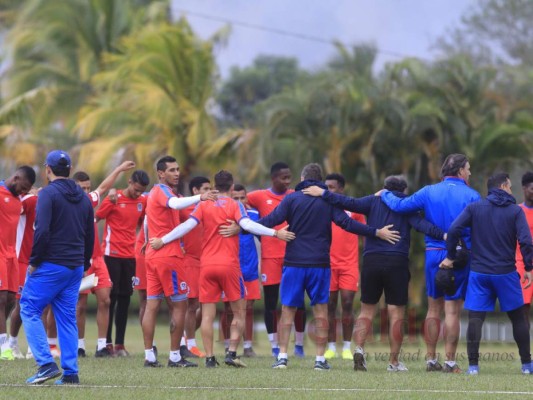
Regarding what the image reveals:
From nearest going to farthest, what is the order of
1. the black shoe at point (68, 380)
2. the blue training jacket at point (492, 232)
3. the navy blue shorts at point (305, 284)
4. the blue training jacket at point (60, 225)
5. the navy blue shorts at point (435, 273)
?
the blue training jacket at point (60, 225), the black shoe at point (68, 380), the blue training jacket at point (492, 232), the navy blue shorts at point (435, 273), the navy blue shorts at point (305, 284)

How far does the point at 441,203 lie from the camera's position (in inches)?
505

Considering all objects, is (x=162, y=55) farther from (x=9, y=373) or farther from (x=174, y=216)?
(x=9, y=373)

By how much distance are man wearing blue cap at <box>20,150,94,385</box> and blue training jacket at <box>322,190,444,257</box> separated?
3.45 m

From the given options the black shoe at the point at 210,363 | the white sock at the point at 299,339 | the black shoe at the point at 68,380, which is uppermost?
the white sock at the point at 299,339

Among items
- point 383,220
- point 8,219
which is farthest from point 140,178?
point 383,220

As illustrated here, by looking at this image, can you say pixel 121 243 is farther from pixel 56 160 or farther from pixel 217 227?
pixel 56 160

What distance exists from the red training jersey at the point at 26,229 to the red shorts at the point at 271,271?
3.37m

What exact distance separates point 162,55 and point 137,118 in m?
1.84

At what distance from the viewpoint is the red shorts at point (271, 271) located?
15.3 m

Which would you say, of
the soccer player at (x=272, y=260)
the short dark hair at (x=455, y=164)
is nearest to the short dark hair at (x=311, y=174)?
the short dark hair at (x=455, y=164)

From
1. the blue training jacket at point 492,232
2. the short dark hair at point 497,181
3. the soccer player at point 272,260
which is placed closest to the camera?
the blue training jacket at point 492,232

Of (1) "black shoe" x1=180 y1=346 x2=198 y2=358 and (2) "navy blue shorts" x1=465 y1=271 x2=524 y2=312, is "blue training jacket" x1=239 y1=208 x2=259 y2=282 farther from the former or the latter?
(2) "navy blue shorts" x1=465 y1=271 x2=524 y2=312

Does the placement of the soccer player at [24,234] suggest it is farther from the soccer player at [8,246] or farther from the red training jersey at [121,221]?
the red training jersey at [121,221]

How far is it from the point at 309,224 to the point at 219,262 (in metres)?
1.21
